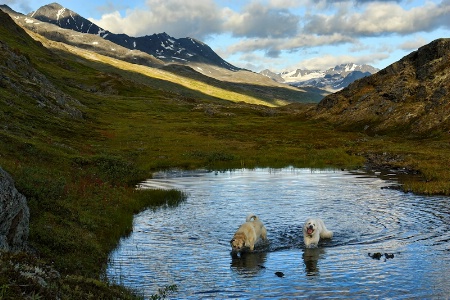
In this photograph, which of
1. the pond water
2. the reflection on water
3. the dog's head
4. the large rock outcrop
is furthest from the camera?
the dog's head

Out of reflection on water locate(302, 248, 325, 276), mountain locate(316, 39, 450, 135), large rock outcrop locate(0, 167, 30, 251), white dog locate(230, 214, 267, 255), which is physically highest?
mountain locate(316, 39, 450, 135)

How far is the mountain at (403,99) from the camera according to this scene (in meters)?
86.8

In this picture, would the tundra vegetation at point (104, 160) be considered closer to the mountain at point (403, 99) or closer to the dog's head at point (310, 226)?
the mountain at point (403, 99)

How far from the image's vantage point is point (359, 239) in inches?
902

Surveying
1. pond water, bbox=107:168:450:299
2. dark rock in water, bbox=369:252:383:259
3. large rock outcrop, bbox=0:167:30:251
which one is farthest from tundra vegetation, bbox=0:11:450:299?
dark rock in water, bbox=369:252:383:259

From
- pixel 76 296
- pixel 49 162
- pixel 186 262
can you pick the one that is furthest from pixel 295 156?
pixel 76 296

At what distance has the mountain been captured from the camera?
86.8 meters

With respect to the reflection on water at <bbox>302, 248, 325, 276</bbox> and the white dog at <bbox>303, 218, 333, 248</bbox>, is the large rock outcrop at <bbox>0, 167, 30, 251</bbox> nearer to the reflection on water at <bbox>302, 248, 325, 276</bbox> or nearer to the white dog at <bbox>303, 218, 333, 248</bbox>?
the reflection on water at <bbox>302, 248, 325, 276</bbox>

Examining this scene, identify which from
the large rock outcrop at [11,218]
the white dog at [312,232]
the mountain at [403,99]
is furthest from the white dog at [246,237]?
the mountain at [403,99]

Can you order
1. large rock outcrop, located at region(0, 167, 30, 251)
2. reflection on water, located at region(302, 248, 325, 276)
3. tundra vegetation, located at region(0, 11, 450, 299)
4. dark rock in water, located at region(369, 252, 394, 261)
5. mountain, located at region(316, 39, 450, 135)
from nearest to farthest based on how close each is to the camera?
1. large rock outcrop, located at region(0, 167, 30, 251)
2. tundra vegetation, located at region(0, 11, 450, 299)
3. reflection on water, located at region(302, 248, 325, 276)
4. dark rock in water, located at region(369, 252, 394, 261)
5. mountain, located at region(316, 39, 450, 135)

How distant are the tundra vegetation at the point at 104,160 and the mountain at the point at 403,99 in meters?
4.00

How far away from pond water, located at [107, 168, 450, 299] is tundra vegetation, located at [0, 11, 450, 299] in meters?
1.64

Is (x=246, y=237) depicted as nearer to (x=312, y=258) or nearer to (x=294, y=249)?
(x=294, y=249)

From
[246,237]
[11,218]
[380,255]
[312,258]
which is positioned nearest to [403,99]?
[380,255]
